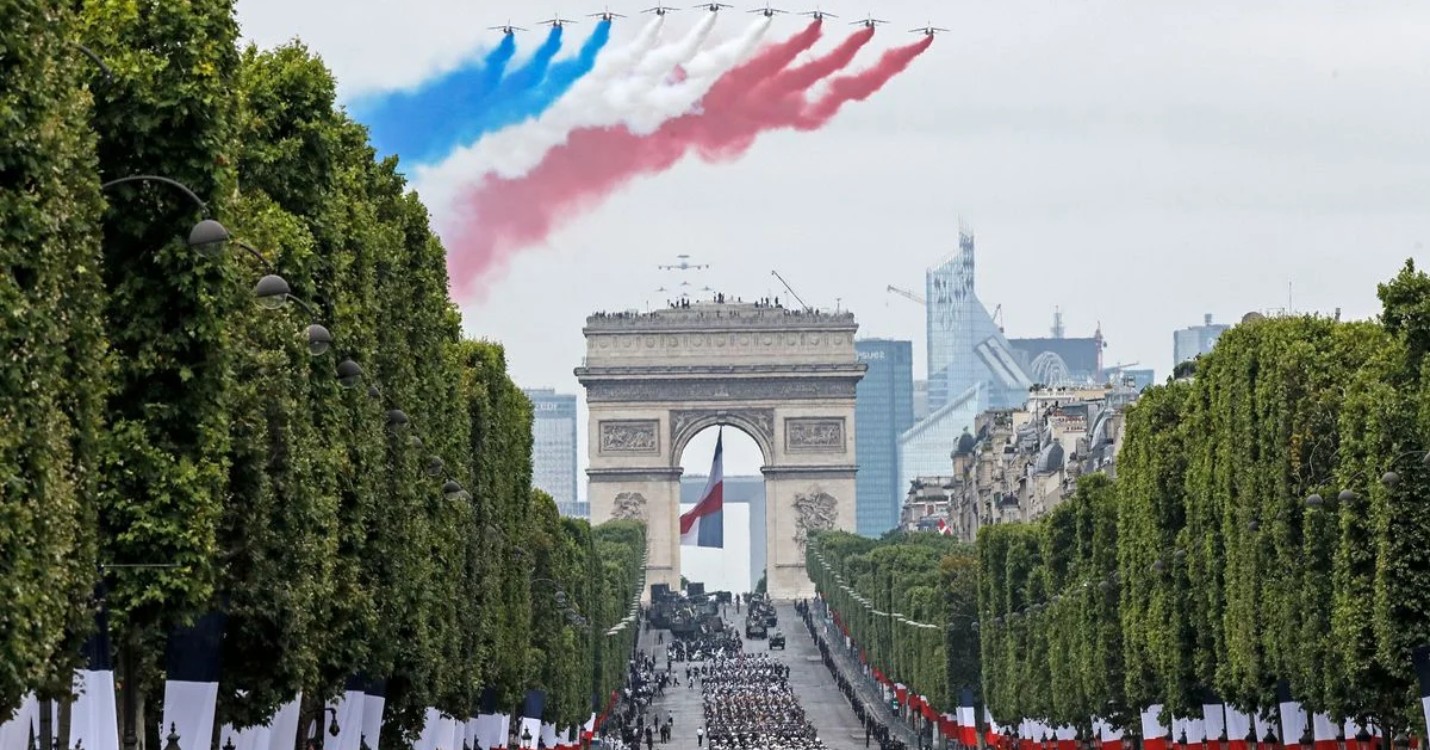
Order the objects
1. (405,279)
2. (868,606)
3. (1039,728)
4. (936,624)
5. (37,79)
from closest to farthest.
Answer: (37,79), (405,279), (1039,728), (936,624), (868,606)

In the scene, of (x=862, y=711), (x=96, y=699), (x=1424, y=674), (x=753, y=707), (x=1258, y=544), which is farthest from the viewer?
(x=862, y=711)

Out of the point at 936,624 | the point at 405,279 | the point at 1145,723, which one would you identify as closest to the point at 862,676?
the point at 936,624

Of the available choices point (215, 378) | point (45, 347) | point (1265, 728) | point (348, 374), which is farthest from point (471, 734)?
point (45, 347)

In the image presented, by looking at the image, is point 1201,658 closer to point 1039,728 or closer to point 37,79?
point 1039,728

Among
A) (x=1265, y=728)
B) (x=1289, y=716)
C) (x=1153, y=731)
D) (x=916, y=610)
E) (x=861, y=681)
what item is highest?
(x=916, y=610)

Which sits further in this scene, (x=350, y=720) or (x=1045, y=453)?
(x=1045, y=453)

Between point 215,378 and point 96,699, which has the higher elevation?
point 215,378

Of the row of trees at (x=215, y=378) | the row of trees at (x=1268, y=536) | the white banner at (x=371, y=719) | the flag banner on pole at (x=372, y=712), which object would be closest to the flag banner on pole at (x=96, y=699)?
the row of trees at (x=215, y=378)

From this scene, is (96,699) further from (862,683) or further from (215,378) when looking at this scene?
(862,683)
